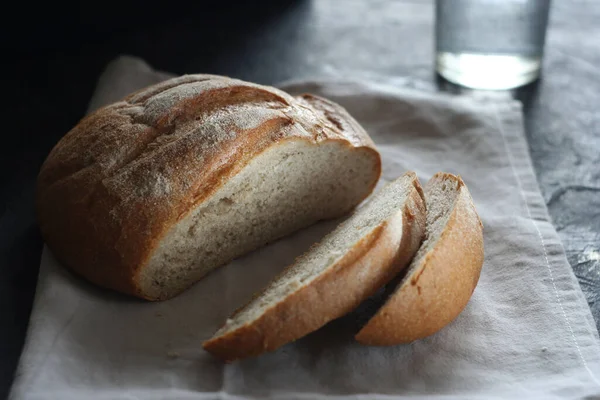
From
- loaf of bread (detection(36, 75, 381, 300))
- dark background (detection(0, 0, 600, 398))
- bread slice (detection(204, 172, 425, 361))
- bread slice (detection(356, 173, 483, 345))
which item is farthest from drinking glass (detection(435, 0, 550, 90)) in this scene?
bread slice (detection(204, 172, 425, 361))

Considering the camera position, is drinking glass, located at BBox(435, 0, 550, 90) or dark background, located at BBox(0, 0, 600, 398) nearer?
dark background, located at BBox(0, 0, 600, 398)

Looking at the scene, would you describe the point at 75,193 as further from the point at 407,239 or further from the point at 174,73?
the point at 174,73

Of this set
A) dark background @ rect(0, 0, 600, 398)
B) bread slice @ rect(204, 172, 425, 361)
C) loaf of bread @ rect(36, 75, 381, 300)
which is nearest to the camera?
bread slice @ rect(204, 172, 425, 361)

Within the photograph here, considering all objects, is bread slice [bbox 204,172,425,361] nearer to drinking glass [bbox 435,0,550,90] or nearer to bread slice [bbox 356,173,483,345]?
bread slice [bbox 356,173,483,345]

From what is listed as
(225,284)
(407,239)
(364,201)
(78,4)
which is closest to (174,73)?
(78,4)

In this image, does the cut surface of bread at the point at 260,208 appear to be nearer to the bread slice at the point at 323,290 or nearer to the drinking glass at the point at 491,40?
the bread slice at the point at 323,290

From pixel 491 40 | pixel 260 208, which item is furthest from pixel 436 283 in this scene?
pixel 491 40
